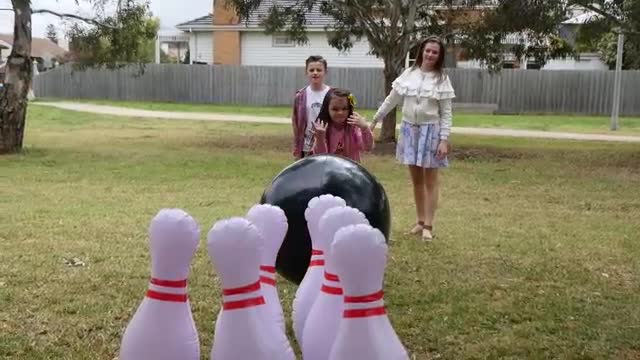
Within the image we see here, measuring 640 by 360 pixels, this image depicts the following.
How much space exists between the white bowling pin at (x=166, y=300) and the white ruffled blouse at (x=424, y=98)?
13.0 feet

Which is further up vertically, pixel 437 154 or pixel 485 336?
pixel 437 154

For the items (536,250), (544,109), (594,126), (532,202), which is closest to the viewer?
(536,250)

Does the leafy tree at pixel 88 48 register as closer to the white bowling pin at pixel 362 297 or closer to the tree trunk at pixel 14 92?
the tree trunk at pixel 14 92

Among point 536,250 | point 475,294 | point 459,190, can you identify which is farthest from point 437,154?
point 459,190

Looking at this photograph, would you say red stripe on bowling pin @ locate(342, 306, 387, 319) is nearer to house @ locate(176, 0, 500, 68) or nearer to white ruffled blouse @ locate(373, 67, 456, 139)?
white ruffled blouse @ locate(373, 67, 456, 139)

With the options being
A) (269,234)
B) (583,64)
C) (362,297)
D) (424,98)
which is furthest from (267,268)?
(583,64)

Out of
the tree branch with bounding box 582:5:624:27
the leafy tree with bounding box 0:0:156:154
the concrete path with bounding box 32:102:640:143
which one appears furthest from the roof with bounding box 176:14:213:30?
the tree branch with bounding box 582:5:624:27

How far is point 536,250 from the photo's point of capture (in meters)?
6.61

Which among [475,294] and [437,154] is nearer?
[475,294]

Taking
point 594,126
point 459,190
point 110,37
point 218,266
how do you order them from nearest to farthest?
point 218,266 < point 459,190 < point 110,37 < point 594,126

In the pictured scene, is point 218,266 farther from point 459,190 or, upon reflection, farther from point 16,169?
point 16,169

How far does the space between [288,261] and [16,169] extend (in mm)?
8572

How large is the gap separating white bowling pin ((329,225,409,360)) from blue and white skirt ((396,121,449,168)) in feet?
13.7

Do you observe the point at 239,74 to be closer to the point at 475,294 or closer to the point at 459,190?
the point at 459,190
